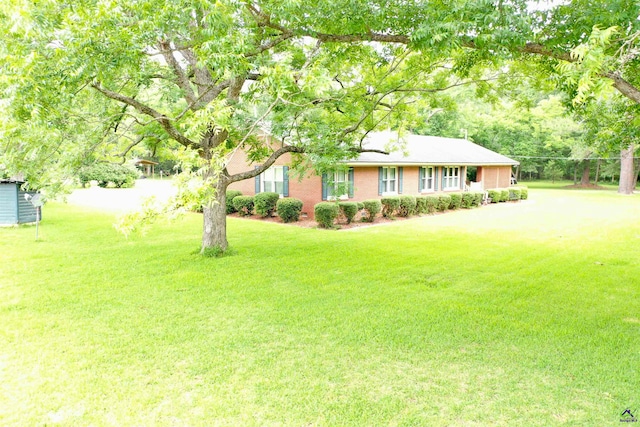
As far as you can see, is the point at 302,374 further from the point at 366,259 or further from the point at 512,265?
the point at 512,265

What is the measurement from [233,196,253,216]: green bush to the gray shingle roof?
4.67m

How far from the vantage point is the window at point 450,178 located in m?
24.4

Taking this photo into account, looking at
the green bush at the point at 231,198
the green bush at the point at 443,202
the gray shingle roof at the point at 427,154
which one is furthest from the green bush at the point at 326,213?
the green bush at the point at 443,202

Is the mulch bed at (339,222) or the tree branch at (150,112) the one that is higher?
the tree branch at (150,112)

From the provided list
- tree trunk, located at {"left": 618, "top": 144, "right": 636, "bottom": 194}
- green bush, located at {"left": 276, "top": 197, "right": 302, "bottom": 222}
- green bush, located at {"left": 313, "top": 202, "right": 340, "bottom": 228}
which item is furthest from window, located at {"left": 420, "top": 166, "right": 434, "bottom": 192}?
tree trunk, located at {"left": 618, "top": 144, "right": 636, "bottom": 194}

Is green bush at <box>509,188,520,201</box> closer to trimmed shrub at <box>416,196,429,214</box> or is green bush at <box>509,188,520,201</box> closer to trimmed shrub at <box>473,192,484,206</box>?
trimmed shrub at <box>473,192,484,206</box>

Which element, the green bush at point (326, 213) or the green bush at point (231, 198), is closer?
the green bush at point (326, 213)

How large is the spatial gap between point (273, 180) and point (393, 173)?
564 centimetres

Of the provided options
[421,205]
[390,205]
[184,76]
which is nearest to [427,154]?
[421,205]

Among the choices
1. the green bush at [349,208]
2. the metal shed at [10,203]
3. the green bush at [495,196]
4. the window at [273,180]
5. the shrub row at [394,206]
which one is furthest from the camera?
the green bush at [495,196]

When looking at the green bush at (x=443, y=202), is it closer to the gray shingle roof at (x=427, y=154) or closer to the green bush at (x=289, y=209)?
the gray shingle roof at (x=427, y=154)

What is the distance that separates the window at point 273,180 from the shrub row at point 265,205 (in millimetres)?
903

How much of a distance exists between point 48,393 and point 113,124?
7158mm

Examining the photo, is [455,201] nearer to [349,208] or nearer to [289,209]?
[349,208]
